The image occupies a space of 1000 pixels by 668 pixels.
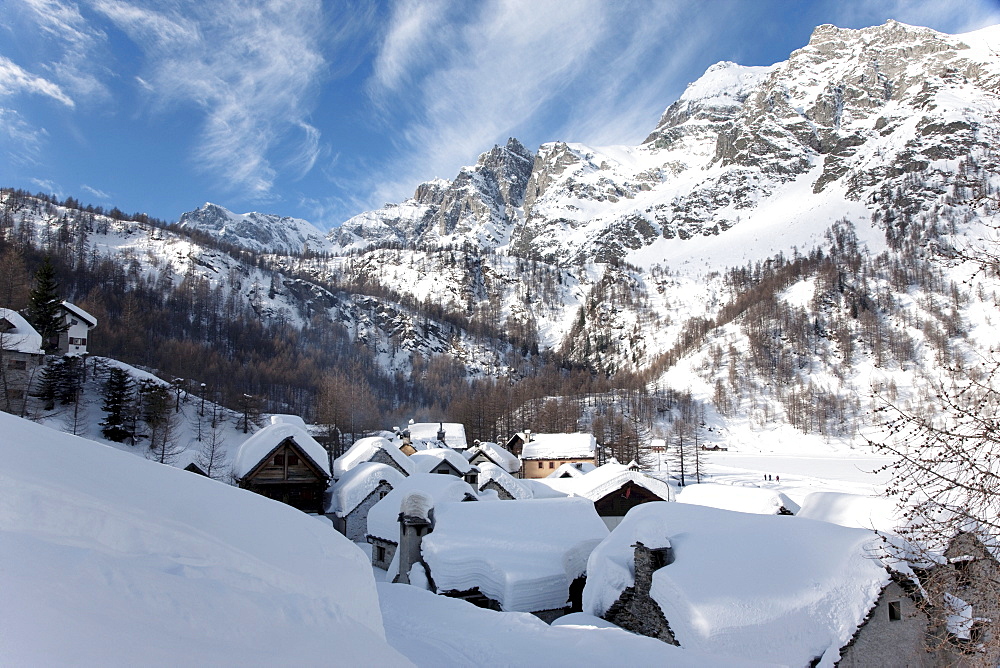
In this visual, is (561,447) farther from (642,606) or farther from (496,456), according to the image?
(642,606)

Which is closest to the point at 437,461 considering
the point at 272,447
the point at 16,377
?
the point at 272,447

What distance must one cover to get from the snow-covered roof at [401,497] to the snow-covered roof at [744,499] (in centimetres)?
1308

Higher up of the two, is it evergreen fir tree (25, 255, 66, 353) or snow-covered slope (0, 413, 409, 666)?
evergreen fir tree (25, 255, 66, 353)

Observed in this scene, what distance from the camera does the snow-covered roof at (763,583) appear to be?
501 inches

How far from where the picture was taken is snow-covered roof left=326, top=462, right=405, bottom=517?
34.9 metres

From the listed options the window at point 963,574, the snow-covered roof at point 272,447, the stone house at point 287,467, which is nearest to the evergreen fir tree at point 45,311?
the snow-covered roof at point 272,447

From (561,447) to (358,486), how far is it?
1359 inches

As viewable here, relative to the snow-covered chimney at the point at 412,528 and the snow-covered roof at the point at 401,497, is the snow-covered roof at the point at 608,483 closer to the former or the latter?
the snow-covered roof at the point at 401,497

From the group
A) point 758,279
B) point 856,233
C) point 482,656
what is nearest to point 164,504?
point 482,656

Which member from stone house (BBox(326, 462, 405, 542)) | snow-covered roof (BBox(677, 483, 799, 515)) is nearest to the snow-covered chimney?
stone house (BBox(326, 462, 405, 542))

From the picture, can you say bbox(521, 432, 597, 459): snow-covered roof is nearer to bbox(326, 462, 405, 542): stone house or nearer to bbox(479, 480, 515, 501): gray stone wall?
bbox(479, 480, 515, 501): gray stone wall

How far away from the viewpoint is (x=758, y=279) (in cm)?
17700

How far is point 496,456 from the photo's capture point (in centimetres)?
5944

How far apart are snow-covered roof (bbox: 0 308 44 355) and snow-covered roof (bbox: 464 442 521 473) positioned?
38.1m
